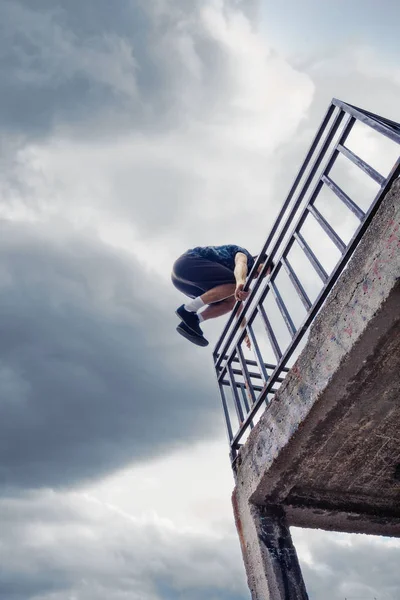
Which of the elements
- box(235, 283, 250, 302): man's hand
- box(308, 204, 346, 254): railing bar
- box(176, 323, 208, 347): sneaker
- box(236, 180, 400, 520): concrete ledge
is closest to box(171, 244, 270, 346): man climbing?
box(176, 323, 208, 347): sneaker

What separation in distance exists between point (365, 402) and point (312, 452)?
28.2 inches

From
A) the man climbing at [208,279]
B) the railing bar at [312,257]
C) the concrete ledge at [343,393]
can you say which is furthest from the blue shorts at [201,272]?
the concrete ledge at [343,393]

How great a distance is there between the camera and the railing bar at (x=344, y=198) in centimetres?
321

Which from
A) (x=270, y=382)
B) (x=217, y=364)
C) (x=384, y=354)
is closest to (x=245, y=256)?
(x=217, y=364)

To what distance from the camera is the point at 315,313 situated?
3547mm

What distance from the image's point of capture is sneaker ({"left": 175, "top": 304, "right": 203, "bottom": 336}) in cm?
518

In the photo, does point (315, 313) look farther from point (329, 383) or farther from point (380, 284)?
point (380, 284)

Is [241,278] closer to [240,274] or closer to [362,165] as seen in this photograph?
[240,274]

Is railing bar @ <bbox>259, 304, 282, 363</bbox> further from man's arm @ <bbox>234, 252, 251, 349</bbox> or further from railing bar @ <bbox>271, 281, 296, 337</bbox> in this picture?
man's arm @ <bbox>234, 252, 251, 349</bbox>

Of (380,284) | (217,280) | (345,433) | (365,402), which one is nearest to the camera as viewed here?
(380,284)

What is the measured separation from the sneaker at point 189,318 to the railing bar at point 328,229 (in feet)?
6.46

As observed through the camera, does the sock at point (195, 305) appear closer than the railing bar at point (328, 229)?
No

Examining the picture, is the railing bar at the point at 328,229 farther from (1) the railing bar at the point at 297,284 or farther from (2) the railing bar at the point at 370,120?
(2) the railing bar at the point at 370,120

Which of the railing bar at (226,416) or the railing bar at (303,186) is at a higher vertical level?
the railing bar at (303,186)
